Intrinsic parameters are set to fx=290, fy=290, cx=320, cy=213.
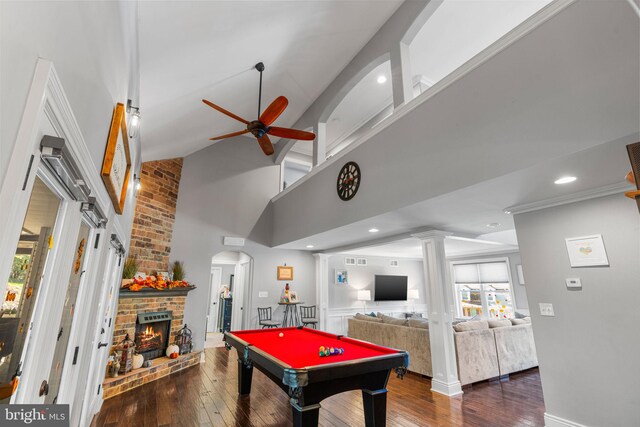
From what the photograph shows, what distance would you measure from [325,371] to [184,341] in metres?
4.30

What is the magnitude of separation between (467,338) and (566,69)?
12.8 ft

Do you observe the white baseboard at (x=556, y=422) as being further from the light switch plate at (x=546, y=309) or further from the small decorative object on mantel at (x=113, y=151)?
the small decorative object on mantel at (x=113, y=151)

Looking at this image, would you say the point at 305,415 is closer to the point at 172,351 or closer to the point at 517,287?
the point at 172,351

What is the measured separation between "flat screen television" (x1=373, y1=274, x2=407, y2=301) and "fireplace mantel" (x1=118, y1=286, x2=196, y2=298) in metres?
5.46

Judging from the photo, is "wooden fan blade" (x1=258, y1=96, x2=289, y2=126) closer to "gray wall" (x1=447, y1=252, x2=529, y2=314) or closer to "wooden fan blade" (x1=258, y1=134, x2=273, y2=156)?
"wooden fan blade" (x1=258, y1=134, x2=273, y2=156)

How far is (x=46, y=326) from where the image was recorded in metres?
1.45

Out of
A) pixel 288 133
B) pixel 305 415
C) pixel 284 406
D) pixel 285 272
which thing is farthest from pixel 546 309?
pixel 285 272

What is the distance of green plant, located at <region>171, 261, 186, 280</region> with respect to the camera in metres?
5.93

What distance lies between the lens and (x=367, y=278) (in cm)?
905

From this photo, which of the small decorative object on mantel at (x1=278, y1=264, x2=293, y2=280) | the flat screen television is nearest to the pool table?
the small decorative object on mantel at (x1=278, y1=264, x2=293, y2=280)

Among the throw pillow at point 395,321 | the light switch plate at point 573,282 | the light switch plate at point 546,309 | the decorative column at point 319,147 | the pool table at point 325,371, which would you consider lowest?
the pool table at point 325,371

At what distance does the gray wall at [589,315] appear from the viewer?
2711 millimetres

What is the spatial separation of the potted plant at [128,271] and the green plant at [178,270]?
2.76 ft

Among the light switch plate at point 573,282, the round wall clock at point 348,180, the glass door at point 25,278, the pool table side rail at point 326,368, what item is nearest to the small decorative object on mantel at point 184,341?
the pool table side rail at point 326,368
